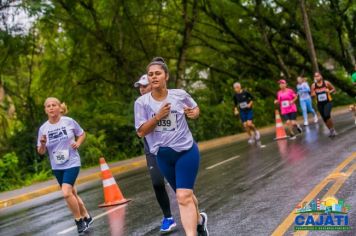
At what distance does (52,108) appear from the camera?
8242 mm

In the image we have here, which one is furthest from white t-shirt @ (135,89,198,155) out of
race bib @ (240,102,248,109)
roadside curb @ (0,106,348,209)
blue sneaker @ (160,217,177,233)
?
race bib @ (240,102,248,109)

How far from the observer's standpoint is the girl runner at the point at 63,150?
8.12m

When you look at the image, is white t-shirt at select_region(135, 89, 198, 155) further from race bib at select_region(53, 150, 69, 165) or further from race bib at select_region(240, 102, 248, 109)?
race bib at select_region(240, 102, 248, 109)

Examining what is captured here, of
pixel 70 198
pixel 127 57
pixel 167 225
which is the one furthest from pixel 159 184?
pixel 127 57

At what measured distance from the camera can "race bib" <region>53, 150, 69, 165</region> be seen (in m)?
8.16

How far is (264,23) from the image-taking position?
32.8 m

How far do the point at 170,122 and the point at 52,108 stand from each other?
2991mm

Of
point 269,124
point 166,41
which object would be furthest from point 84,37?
A: point 269,124

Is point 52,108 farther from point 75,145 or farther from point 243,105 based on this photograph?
point 243,105

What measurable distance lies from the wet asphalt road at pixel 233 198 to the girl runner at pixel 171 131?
1.16 meters

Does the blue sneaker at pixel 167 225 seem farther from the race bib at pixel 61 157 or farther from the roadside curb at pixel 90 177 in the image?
the roadside curb at pixel 90 177

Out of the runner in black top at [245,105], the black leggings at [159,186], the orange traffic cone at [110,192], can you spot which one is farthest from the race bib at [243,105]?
the black leggings at [159,186]

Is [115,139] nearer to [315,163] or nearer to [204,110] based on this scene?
[204,110]

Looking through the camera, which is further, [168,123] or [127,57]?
[127,57]
